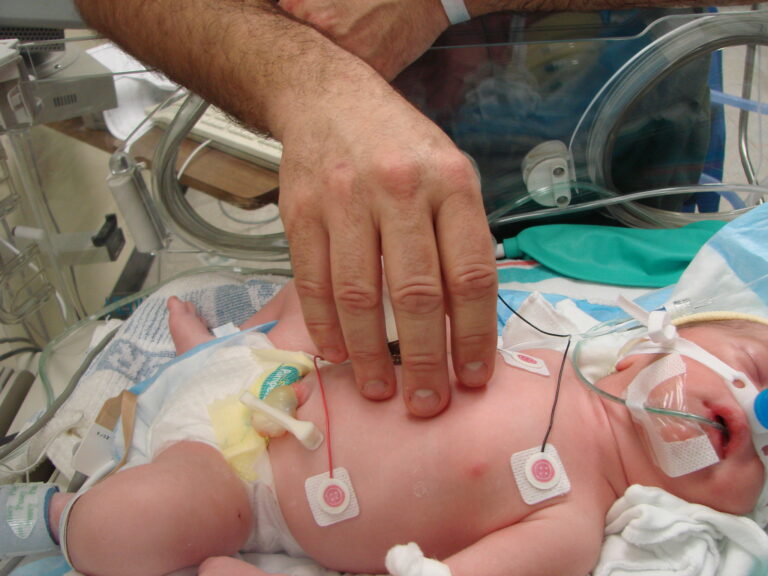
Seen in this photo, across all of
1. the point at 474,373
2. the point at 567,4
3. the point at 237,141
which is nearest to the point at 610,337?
the point at 474,373

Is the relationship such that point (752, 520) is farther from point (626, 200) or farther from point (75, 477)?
point (75, 477)

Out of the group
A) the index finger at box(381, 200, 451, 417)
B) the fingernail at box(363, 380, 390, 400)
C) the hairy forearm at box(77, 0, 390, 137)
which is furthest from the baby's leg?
the hairy forearm at box(77, 0, 390, 137)

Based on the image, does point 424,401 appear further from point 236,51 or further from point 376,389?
point 236,51

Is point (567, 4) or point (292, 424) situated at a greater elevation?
point (567, 4)

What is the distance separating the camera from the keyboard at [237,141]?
69.9 inches

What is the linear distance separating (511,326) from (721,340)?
0.36 m

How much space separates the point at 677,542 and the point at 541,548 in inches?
8.3

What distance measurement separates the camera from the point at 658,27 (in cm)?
112

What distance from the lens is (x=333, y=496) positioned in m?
0.86

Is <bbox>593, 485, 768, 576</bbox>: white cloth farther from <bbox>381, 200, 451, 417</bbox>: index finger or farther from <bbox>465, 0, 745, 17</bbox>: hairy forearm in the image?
<bbox>465, 0, 745, 17</bbox>: hairy forearm

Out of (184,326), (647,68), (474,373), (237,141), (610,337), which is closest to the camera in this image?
(474,373)

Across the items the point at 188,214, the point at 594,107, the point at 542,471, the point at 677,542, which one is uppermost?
the point at 594,107

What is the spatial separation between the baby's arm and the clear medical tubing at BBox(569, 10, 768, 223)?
0.74 m

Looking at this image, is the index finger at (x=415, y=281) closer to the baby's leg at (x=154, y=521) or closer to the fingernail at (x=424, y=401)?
the fingernail at (x=424, y=401)
